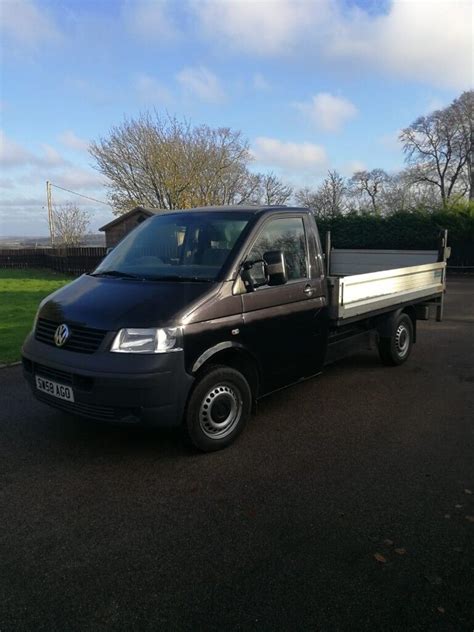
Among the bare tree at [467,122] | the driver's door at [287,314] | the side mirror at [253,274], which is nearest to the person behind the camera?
the side mirror at [253,274]

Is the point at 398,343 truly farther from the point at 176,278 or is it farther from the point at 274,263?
the point at 176,278

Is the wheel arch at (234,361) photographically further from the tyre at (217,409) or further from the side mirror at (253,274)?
the side mirror at (253,274)

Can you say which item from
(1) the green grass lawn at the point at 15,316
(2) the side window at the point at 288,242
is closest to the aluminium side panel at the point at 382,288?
(2) the side window at the point at 288,242

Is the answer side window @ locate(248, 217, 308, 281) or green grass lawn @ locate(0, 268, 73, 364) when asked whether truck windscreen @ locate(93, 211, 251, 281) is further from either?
green grass lawn @ locate(0, 268, 73, 364)

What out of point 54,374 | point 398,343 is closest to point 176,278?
point 54,374

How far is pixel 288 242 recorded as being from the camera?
5.00 m

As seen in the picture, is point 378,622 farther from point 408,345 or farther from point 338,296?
point 408,345

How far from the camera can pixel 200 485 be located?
12.0 feet

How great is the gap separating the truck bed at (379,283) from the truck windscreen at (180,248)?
4.62ft

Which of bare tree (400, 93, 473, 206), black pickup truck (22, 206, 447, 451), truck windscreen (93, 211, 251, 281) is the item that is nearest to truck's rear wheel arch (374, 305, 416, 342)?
black pickup truck (22, 206, 447, 451)

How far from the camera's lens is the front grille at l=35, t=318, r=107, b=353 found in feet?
12.5

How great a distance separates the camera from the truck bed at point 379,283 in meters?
5.48

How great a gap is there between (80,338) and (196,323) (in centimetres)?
93

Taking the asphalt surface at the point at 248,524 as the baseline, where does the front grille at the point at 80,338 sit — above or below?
above
